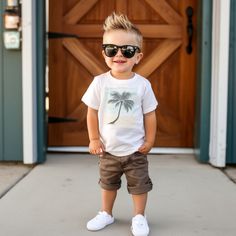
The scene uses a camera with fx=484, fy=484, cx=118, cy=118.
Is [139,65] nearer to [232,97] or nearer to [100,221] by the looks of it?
[232,97]

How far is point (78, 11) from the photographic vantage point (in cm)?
487

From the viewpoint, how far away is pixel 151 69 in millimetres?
4902

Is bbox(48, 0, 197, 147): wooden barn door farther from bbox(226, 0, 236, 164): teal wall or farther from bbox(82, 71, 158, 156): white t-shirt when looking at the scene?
bbox(82, 71, 158, 156): white t-shirt

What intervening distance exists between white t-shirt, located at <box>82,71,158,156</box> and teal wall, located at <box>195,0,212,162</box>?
1.91 m

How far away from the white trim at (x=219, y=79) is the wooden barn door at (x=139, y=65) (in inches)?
18.6

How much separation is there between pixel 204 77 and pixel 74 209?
1973mm

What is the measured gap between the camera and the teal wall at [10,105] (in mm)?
4438

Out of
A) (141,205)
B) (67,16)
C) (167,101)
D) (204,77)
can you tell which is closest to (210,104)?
(204,77)

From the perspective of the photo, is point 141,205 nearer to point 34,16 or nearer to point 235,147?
point 235,147

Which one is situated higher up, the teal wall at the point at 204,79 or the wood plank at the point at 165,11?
the wood plank at the point at 165,11

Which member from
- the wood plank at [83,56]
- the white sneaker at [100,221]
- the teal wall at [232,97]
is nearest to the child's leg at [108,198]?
the white sneaker at [100,221]

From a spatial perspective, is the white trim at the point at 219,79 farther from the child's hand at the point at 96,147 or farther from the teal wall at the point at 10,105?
the child's hand at the point at 96,147

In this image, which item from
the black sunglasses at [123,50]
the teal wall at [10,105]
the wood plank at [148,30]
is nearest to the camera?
the black sunglasses at [123,50]

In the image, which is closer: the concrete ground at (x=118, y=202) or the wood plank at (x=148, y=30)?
the concrete ground at (x=118, y=202)
